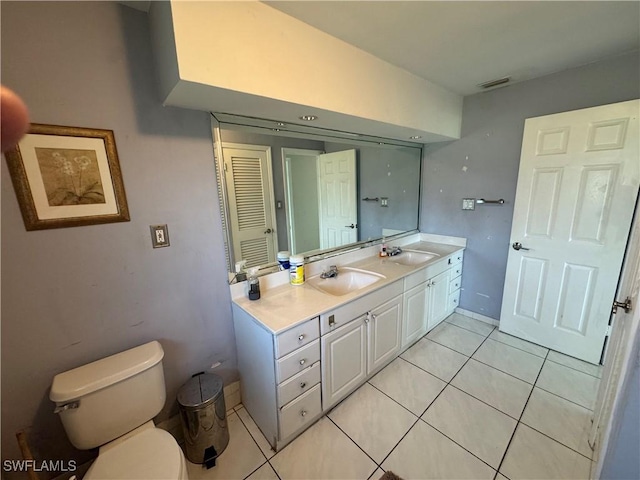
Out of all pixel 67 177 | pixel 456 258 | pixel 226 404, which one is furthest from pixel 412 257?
pixel 67 177

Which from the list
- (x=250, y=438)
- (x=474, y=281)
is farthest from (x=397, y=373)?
(x=474, y=281)

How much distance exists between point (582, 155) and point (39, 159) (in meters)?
3.23

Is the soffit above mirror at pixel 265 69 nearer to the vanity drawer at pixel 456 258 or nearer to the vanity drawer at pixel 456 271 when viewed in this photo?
the vanity drawer at pixel 456 258

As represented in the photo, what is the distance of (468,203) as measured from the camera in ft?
8.38

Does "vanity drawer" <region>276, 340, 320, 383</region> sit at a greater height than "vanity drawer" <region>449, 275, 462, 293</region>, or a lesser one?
greater

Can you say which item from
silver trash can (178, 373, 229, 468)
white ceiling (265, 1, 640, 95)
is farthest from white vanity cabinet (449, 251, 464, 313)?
silver trash can (178, 373, 229, 468)

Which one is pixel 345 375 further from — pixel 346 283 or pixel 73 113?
pixel 73 113

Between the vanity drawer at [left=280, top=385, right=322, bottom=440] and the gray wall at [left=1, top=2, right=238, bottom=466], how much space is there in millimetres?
675

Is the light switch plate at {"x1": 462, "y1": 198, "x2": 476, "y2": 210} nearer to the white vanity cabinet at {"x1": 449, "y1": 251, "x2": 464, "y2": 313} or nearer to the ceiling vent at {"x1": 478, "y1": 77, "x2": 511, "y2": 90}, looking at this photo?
the white vanity cabinet at {"x1": 449, "y1": 251, "x2": 464, "y2": 313}

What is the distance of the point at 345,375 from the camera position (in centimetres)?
169

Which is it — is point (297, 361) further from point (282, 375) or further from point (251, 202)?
point (251, 202)

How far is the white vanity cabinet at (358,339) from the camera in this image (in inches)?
60.9

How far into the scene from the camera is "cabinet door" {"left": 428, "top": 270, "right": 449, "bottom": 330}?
7.88 feet

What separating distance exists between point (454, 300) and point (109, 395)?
2914 mm
